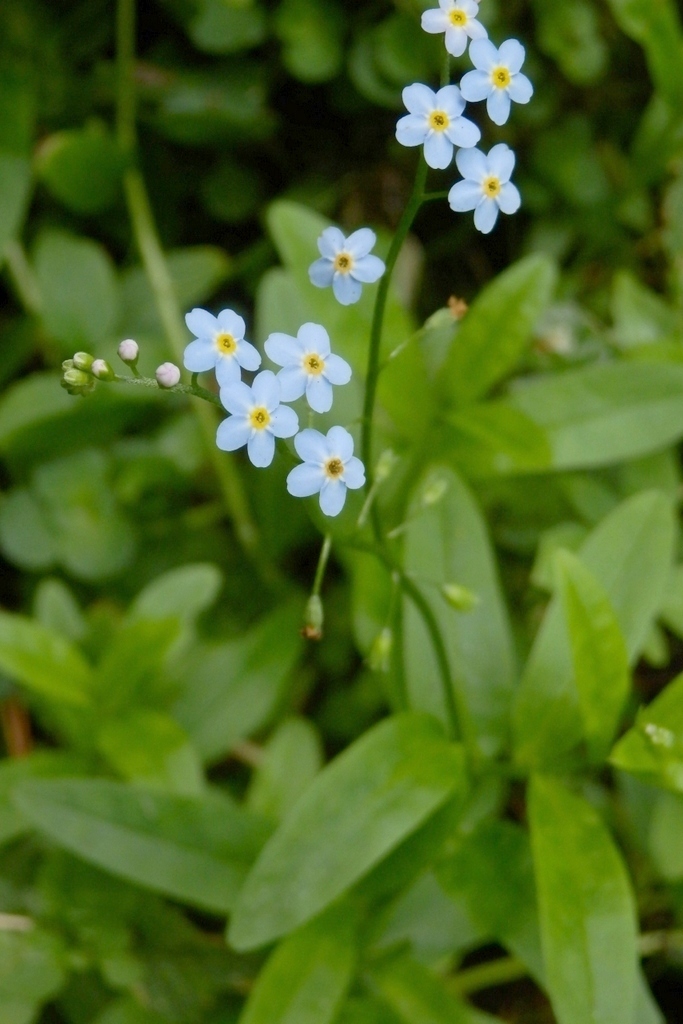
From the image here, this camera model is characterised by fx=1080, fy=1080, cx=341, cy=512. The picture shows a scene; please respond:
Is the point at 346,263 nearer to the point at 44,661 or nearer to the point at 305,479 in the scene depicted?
the point at 305,479

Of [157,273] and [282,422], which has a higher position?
[282,422]

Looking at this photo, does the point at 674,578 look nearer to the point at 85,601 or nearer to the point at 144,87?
the point at 85,601

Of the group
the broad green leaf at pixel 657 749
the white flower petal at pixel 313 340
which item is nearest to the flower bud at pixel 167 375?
the white flower petal at pixel 313 340

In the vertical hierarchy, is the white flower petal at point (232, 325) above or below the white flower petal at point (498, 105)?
below

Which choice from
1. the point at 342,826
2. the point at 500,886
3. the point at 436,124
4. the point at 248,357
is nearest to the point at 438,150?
the point at 436,124

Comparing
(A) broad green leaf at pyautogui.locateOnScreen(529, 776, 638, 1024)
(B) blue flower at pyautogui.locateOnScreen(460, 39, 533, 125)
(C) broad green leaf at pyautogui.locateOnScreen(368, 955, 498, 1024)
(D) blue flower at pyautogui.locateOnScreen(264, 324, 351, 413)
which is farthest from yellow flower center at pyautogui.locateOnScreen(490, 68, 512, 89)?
(C) broad green leaf at pyautogui.locateOnScreen(368, 955, 498, 1024)

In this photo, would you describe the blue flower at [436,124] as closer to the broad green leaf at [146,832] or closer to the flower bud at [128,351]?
the flower bud at [128,351]
